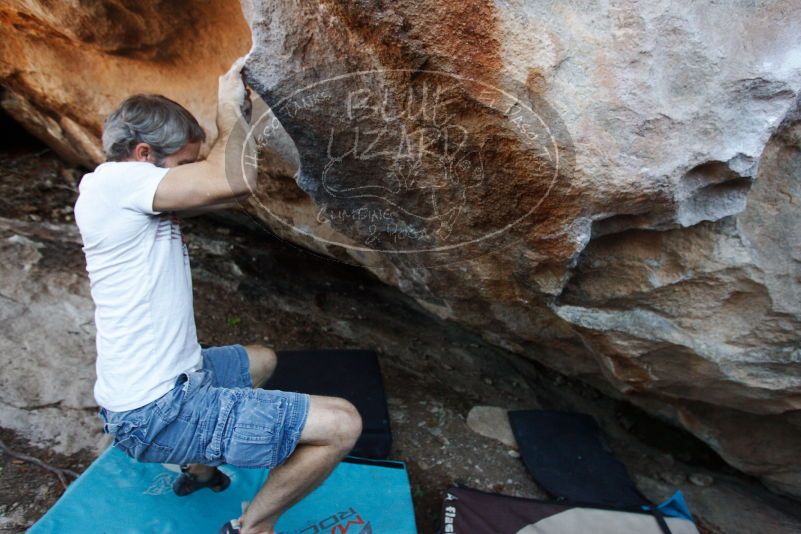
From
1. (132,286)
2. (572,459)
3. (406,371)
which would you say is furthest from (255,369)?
(572,459)

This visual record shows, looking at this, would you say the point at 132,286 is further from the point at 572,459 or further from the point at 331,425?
the point at 572,459

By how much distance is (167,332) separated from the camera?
1684 millimetres

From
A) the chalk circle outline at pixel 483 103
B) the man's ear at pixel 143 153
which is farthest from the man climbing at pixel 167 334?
the chalk circle outline at pixel 483 103

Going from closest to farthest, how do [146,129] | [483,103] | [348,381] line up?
[483,103]
[146,129]
[348,381]

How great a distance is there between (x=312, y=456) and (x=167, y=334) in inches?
21.6

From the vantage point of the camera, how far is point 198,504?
6.99ft

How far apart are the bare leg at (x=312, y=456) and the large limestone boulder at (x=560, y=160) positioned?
622 millimetres

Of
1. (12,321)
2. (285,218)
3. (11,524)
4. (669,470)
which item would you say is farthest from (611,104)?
(12,321)

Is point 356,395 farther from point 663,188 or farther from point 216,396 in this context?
point 663,188

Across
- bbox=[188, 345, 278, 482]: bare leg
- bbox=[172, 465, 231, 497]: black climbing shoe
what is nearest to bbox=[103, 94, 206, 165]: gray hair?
bbox=[188, 345, 278, 482]: bare leg

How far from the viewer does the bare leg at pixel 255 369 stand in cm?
213

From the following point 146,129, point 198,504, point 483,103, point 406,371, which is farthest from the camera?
point 406,371

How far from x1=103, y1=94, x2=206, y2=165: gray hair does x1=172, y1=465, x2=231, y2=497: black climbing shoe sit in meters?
1.17

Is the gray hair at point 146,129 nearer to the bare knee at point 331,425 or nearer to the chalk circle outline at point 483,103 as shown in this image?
the chalk circle outline at point 483,103
